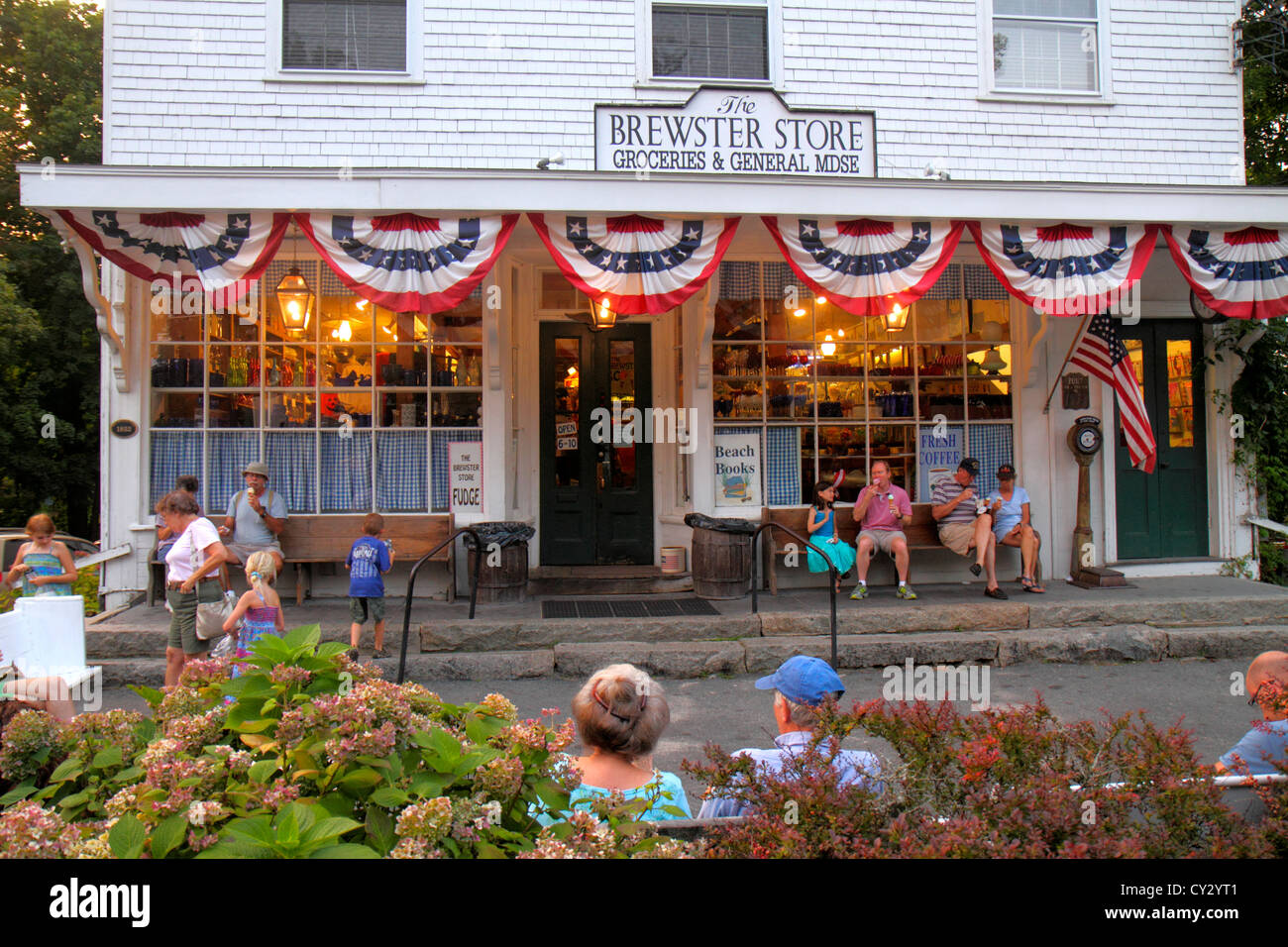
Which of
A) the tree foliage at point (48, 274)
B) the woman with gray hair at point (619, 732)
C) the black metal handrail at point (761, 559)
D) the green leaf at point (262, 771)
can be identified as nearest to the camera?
the green leaf at point (262, 771)

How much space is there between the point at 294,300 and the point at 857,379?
650cm

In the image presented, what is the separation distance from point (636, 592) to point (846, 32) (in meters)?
6.84

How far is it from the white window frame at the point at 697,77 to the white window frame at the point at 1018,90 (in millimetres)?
2431

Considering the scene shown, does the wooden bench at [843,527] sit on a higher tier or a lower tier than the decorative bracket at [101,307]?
lower

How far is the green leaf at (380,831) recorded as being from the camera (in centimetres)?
193

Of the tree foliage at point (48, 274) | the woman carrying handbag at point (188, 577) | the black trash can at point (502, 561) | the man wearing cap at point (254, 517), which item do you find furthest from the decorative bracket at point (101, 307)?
the tree foliage at point (48, 274)

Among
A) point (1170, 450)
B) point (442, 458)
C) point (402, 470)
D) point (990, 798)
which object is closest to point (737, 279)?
point (442, 458)

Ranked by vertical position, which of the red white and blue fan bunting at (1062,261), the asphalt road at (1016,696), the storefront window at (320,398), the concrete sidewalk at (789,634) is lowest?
the asphalt road at (1016,696)

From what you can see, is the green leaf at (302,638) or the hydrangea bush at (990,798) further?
the green leaf at (302,638)

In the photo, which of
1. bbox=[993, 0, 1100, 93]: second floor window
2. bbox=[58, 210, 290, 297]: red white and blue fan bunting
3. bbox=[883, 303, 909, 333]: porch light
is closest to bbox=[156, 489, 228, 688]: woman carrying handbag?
bbox=[58, 210, 290, 297]: red white and blue fan bunting

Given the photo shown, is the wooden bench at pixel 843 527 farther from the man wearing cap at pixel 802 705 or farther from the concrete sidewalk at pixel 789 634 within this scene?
the man wearing cap at pixel 802 705

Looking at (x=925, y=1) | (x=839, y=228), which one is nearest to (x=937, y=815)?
(x=839, y=228)

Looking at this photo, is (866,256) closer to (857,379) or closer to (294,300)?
(857,379)

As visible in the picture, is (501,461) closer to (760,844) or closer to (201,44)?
(201,44)
